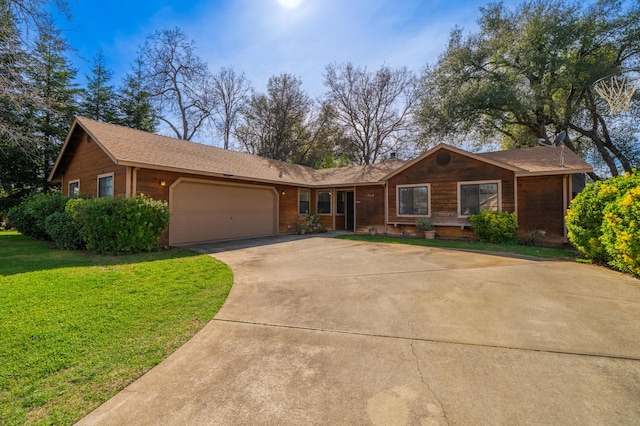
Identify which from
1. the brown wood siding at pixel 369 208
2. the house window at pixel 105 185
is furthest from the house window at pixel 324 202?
the house window at pixel 105 185

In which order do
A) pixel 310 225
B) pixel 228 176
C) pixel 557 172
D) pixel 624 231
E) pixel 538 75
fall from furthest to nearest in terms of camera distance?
pixel 538 75
pixel 310 225
pixel 228 176
pixel 557 172
pixel 624 231

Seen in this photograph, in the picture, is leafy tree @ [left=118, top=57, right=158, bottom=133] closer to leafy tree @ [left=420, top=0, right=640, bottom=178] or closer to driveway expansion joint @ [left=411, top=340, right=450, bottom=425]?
leafy tree @ [left=420, top=0, right=640, bottom=178]

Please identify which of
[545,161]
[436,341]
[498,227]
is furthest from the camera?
[545,161]

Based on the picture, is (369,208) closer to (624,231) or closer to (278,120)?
(624,231)

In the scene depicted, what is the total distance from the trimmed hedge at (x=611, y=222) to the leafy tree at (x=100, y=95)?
25.8 metres

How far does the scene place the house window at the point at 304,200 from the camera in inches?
571

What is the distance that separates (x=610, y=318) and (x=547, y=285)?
1.40 meters

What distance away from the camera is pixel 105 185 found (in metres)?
9.59

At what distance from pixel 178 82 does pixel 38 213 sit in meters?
17.1

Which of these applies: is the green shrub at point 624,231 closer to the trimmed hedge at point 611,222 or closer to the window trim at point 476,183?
the trimmed hedge at point 611,222

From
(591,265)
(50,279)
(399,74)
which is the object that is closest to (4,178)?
(50,279)

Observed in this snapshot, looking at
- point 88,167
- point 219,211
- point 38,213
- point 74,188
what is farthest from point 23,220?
point 219,211

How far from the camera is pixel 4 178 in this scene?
1523 centimetres

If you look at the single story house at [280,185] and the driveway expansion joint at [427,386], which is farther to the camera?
the single story house at [280,185]
